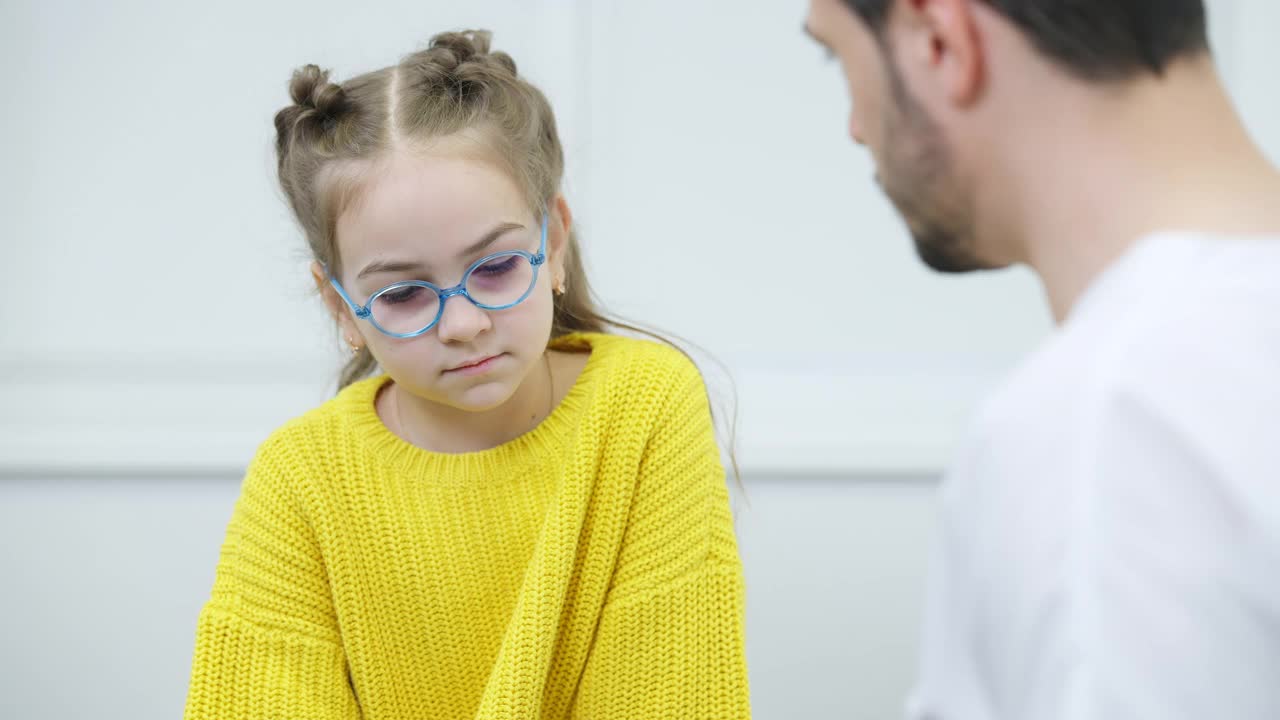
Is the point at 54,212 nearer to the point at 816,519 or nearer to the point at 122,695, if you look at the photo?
the point at 122,695

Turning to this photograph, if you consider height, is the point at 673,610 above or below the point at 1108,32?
below

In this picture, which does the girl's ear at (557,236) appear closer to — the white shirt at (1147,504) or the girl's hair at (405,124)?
the girl's hair at (405,124)

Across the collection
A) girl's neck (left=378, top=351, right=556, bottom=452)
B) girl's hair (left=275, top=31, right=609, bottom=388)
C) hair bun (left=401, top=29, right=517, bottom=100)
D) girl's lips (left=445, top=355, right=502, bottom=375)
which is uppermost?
hair bun (left=401, top=29, right=517, bottom=100)

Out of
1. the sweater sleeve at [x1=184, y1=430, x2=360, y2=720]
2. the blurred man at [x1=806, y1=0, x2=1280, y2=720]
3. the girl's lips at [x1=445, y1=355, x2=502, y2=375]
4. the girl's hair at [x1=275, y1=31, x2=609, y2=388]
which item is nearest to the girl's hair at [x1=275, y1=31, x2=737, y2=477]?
the girl's hair at [x1=275, y1=31, x2=609, y2=388]

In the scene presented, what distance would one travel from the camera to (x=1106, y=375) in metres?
0.62

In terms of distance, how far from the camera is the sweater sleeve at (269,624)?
1315 mm

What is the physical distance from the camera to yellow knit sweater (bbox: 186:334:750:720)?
1324 millimetres

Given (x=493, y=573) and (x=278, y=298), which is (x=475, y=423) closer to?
(x=493, y=573)

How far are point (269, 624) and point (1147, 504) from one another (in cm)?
100

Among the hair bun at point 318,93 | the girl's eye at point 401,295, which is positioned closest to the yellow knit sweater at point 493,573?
the girl's eye at point 401,295

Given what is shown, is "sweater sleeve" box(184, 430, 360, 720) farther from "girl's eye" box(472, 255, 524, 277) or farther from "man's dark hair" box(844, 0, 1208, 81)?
"man's dark hair" box(844, 0, 1208, 81)

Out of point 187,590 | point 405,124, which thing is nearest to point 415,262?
point 405,124

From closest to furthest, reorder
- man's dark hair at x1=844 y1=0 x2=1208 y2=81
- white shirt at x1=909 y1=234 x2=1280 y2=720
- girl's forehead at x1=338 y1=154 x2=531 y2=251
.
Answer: white shirt at x1=909 y1=234 x2=1280 y2=720 < man's dark hair at x1=844 y1=0 x2=1208 y2=81 < girl's forehead at x1=338 y1=154 x2=531 y2=251

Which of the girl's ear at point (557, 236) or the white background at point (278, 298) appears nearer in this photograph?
the girl's ear at point (557, 236)
